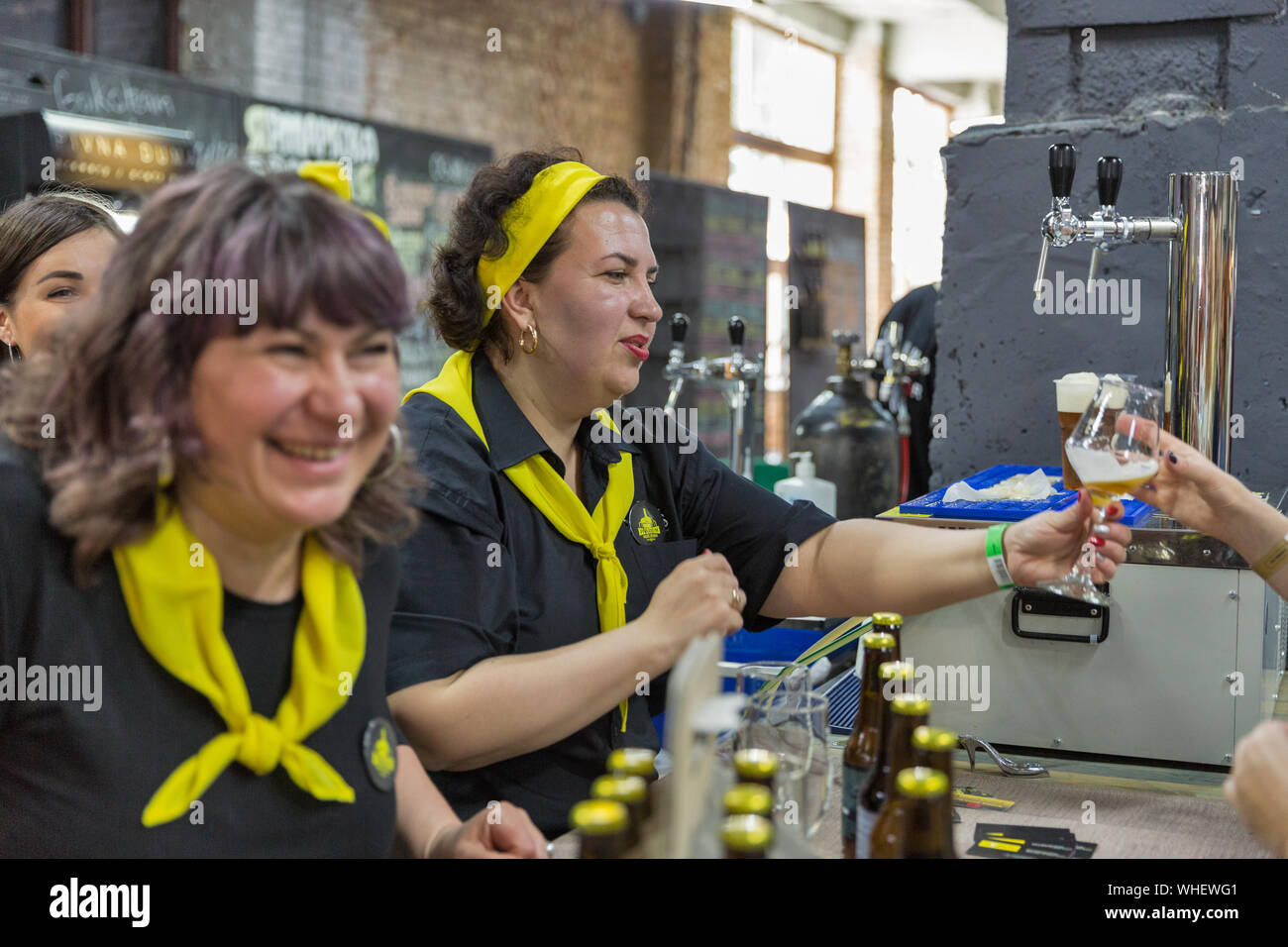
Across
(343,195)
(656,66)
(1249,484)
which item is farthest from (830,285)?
(343,195)

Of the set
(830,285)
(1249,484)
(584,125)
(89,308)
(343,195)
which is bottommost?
(1249,484)

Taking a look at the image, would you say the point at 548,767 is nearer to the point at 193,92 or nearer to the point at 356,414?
the point at 356,414

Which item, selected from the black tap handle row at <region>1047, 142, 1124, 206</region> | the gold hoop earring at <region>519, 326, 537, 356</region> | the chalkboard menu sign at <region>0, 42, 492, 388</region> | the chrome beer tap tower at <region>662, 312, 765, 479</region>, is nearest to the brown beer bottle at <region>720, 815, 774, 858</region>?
the gold hoop earring at <region>519, 326, 537, 356</region>

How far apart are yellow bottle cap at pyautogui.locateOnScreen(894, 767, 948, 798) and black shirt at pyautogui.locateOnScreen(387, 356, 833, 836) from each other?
744mm

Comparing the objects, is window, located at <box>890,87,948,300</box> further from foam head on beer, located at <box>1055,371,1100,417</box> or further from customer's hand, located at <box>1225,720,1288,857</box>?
customer's hand, located at <box>1225,720,1288,857</box>

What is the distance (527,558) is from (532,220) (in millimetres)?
562

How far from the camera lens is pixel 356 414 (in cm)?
113

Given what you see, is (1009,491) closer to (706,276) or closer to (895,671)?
(895,671)

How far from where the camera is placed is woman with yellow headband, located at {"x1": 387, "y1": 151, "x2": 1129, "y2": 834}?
163 cm

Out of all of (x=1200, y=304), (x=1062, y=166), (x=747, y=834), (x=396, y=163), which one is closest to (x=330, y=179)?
(x=747, y=834)

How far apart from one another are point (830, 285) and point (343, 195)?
8.58m

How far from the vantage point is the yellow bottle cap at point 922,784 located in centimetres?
104

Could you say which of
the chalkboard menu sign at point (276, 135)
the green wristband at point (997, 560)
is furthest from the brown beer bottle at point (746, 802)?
the chalkboard menu sign at point (276, 135)

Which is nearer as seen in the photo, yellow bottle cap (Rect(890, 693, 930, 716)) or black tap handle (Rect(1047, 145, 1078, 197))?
yellow bottle cap (Rect(890, 693, 930, 716))
